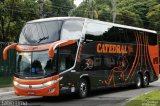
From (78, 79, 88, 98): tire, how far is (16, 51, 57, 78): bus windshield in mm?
2197

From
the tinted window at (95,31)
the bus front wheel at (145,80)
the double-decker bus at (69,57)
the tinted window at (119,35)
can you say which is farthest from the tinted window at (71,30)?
the bus front wheel at (145,80)

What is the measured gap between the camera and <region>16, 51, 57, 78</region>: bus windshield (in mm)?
18172

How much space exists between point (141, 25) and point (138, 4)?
5.60 metres

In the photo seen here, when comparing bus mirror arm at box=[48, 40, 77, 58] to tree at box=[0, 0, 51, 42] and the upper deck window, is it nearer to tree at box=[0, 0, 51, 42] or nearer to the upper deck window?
the upper deck window

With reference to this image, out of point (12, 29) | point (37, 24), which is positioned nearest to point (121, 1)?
point (12, 29)

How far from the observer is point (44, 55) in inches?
726

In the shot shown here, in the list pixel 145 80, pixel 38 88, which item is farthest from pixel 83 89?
pixel 145 80

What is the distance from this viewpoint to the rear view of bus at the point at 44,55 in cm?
1798

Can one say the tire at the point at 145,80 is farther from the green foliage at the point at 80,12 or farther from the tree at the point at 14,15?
the tree at the point at 14,15

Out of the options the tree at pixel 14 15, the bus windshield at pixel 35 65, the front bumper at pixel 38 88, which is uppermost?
the tree at pixel 14 15

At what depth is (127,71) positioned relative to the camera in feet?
82.8

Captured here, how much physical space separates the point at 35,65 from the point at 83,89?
3.01 m

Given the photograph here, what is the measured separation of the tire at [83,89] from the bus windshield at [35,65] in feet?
7.21

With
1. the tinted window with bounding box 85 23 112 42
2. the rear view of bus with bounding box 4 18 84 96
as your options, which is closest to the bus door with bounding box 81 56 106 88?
the tinted window with bounding box 85 23 112 42
